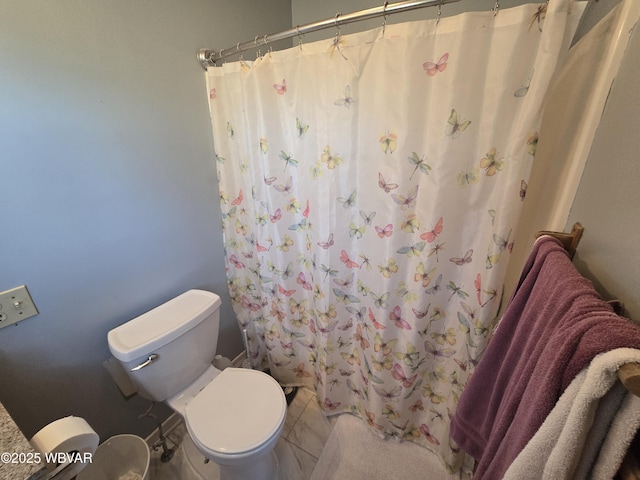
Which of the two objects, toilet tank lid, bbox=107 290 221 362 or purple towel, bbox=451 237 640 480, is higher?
purple towel, bbox=451 237 640 480

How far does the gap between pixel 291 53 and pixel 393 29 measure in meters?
0.40

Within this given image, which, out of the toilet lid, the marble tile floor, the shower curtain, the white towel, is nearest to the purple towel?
the white towel

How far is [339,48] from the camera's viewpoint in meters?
0.90

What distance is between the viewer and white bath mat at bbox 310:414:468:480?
4.12 feet

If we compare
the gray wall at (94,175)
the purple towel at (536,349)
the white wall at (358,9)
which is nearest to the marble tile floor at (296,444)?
the gray wall at (94,175)

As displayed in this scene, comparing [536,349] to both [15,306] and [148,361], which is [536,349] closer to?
[148,361]

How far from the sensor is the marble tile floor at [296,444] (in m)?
1.29

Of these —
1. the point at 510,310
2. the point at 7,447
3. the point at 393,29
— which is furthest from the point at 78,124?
the point at 510,310

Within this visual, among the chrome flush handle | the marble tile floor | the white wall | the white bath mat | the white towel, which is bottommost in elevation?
the marble tile floor

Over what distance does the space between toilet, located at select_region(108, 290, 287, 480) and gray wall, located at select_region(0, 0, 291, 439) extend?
175 mm

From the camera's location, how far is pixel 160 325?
1.13 metres

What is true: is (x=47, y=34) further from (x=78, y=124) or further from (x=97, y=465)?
(x=97, y=465)

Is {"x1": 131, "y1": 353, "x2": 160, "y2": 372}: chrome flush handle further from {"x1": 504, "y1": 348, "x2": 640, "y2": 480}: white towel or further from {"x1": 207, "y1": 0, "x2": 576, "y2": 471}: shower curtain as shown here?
{"x1": 504, "y1": 348, "x2": 640, "y2": 480}: white towel

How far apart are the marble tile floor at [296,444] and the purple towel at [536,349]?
0.89 meters
